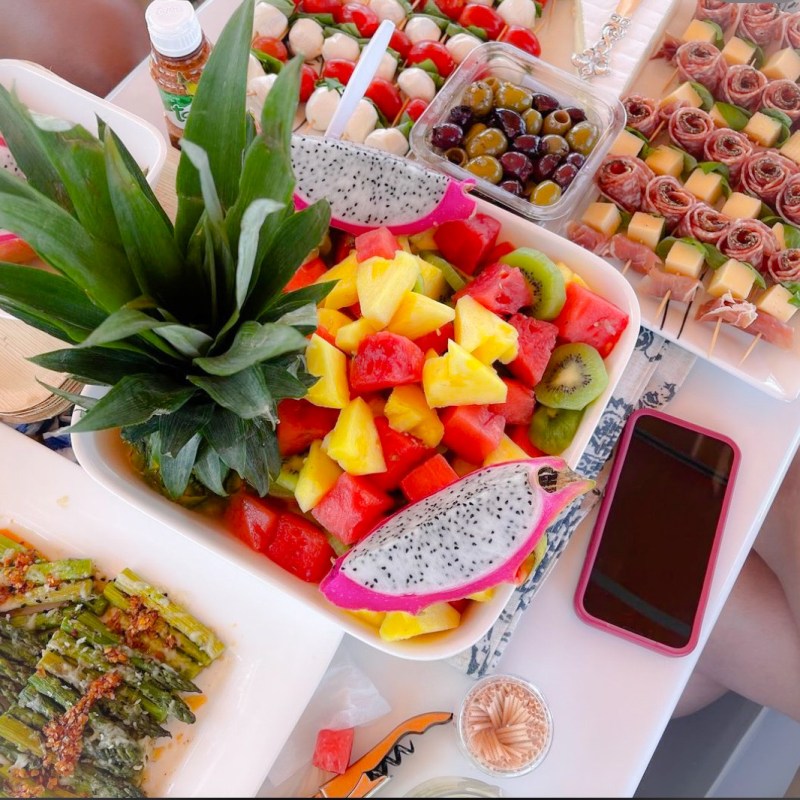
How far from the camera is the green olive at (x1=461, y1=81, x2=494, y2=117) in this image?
1400mm

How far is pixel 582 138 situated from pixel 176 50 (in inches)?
30.0

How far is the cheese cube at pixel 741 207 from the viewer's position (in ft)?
4.54

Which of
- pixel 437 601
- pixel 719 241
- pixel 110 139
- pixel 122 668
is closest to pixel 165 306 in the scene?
pixel 110 139

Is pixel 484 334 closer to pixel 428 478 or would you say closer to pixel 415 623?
pixel 428 478

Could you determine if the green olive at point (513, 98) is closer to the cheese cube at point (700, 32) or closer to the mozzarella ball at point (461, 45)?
the mozzarella ball at point (461, 45)

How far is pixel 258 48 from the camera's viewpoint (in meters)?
1.50

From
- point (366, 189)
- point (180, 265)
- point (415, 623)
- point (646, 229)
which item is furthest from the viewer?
point (646, 229)

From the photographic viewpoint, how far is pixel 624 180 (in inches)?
53.3

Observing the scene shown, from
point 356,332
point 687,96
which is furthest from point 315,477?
point 687,96

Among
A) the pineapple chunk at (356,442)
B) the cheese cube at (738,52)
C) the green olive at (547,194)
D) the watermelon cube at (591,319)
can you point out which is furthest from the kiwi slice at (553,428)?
the cheese cube at (738,52)

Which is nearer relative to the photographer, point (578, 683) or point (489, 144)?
point (578, 683)

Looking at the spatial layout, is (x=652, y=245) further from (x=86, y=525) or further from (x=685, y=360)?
(x=86, y=525)

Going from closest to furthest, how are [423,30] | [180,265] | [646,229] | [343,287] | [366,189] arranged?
[180,265], [343,287], [366,189], [646,229], [423,30]

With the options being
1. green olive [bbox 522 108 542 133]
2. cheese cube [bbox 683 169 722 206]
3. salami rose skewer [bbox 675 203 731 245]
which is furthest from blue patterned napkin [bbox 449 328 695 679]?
green olive [bbox 522 108 542 133]
